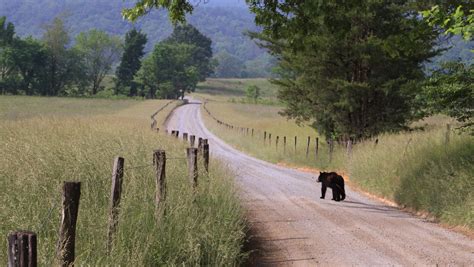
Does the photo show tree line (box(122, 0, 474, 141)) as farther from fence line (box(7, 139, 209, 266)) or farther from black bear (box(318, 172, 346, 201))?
fence line (box(7, 139, 209, 266))

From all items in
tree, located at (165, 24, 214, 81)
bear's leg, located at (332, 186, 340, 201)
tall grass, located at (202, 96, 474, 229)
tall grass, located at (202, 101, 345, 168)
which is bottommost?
tall grass, located at (202, 101, 345, 168)

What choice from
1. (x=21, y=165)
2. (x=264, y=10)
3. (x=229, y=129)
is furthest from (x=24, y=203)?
(x=229, y=129)

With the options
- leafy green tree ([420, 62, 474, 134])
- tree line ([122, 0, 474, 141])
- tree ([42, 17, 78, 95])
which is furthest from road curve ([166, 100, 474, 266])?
tree ([42, 17, 78, 95])

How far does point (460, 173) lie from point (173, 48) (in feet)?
438

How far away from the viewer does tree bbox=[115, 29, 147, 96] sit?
12793 cm

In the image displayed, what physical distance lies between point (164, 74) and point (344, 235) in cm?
12891

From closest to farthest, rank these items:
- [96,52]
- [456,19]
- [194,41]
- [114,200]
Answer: [114,200], [456,19], [96,52], [194,41]

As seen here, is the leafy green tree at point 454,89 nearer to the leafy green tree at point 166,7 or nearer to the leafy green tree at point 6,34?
the leafy green tree at point 166,7

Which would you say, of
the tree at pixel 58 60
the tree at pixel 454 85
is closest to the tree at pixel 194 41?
the tree at pixel 58 60

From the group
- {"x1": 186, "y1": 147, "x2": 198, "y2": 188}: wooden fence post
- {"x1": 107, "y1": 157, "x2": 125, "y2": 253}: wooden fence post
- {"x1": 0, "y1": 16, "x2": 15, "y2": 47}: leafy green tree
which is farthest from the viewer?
{"x1": 0, "y1": 16, "x2": 15, "y2": 47}: leafy green tree

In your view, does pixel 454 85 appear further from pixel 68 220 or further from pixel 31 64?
pixel 31 64

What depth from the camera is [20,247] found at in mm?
3480

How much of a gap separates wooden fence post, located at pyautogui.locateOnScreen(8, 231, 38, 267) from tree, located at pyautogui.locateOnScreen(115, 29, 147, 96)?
127m

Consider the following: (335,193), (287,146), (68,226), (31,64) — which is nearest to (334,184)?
(335,193)
